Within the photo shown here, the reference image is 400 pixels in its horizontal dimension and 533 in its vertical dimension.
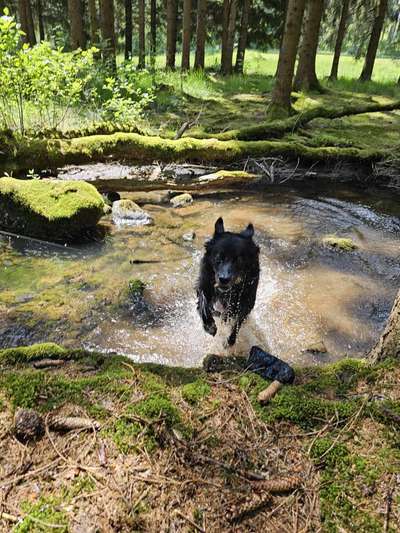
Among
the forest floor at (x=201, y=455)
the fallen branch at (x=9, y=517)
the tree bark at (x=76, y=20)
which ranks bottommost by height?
the forest floor at (x=201, y=455)

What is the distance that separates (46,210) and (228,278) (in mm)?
4083

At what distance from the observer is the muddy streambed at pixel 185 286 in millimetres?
4934

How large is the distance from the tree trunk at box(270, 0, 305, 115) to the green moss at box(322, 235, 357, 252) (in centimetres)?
717

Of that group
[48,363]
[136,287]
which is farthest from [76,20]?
[48,363]

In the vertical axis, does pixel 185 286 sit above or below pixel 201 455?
below

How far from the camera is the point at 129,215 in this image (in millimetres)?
8219

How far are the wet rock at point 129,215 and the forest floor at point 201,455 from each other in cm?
557

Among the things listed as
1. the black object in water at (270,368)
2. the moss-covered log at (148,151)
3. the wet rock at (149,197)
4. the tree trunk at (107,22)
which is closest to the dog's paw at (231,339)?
the black object in water at (270,368)

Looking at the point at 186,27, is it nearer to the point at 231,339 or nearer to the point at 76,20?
the point at 76,20

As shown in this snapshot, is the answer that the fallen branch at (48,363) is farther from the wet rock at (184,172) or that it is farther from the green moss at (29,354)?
the wet rock at (184,172)

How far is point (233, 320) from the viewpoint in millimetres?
5156

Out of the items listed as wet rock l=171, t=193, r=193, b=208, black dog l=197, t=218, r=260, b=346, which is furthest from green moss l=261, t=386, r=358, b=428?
wet rock l=171, t=193, r=193, b=208

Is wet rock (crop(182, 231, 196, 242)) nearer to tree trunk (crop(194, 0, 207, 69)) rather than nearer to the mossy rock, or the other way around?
the mossy rock

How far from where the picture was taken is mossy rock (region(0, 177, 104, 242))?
7.00 meters
